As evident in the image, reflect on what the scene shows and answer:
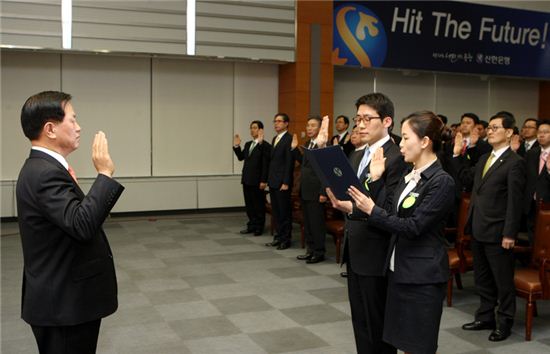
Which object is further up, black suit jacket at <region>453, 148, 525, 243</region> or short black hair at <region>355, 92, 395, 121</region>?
short black hair at <region>355, 92, 395, 121</region>

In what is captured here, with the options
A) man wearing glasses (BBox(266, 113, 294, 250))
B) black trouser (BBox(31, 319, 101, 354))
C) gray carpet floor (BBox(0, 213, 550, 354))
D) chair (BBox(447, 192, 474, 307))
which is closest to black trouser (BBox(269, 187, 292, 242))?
man wearing glasses (BBox(266, 113, 294, 250))

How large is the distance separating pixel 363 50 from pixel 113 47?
407cm

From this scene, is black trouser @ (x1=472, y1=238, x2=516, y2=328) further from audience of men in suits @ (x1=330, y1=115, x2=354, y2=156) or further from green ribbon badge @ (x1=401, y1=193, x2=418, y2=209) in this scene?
audience of men in suits @ (x1=330, y1=115, x2=354, y2=156)

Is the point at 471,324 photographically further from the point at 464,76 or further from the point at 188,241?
the point at 464,76

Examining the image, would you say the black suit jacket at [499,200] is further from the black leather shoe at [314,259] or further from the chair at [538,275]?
the black leather shoe at [314,259]

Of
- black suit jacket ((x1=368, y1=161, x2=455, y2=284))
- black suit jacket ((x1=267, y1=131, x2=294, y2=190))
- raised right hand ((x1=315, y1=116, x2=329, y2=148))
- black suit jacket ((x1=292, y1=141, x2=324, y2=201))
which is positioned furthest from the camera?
black suit jacket ((x1=267, y1=131, x2=294, y2=190))

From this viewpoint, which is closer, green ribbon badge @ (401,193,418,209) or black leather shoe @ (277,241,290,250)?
green ribbon badge @ (401,193,418,209)

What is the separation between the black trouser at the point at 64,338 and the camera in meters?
1.99

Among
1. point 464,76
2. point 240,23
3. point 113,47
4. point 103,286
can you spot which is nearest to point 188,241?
point 113,47

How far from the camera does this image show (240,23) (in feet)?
29.0

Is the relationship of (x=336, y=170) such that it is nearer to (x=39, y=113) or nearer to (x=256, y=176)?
(x=39, y=113)

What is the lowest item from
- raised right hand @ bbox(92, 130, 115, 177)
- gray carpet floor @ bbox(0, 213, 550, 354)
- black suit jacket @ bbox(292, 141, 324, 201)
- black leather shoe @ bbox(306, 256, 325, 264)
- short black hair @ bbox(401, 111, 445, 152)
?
gray carpet floor @ bbox(0, 213, 550, 354)

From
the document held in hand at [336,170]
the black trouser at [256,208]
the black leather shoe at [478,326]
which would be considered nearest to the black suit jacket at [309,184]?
the black trouser at [256,208]

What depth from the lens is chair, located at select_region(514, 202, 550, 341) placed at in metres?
3.85
